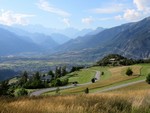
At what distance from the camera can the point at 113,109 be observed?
991 centimetres

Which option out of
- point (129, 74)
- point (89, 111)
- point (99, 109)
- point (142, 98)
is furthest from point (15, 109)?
point (129, 74)

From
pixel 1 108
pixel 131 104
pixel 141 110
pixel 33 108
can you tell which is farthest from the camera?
pixel 131 104

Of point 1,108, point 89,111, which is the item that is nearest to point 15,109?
point 1,108

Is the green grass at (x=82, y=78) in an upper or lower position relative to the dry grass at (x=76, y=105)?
lower

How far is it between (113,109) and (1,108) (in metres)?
3.70

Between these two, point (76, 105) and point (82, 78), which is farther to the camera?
point (82, 78)

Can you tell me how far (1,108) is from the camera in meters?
7.74

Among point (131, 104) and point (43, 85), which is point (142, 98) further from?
point (43, 85)

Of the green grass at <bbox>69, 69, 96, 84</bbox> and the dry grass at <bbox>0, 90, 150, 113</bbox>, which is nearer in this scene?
the dry grass at <bbox>0, 90, 150, 113</bbox>

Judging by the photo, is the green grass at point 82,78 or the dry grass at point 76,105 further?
the green grass at point 82,78

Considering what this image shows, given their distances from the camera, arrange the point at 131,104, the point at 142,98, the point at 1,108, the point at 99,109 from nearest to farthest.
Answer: the point at 1,108 → the point at 99,109 → the point at 131,104 → the point at 142,98

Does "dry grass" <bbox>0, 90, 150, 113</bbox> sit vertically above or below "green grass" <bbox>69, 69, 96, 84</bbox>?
above

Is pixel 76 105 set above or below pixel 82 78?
above

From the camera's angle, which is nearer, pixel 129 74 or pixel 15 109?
pixel 15 109
